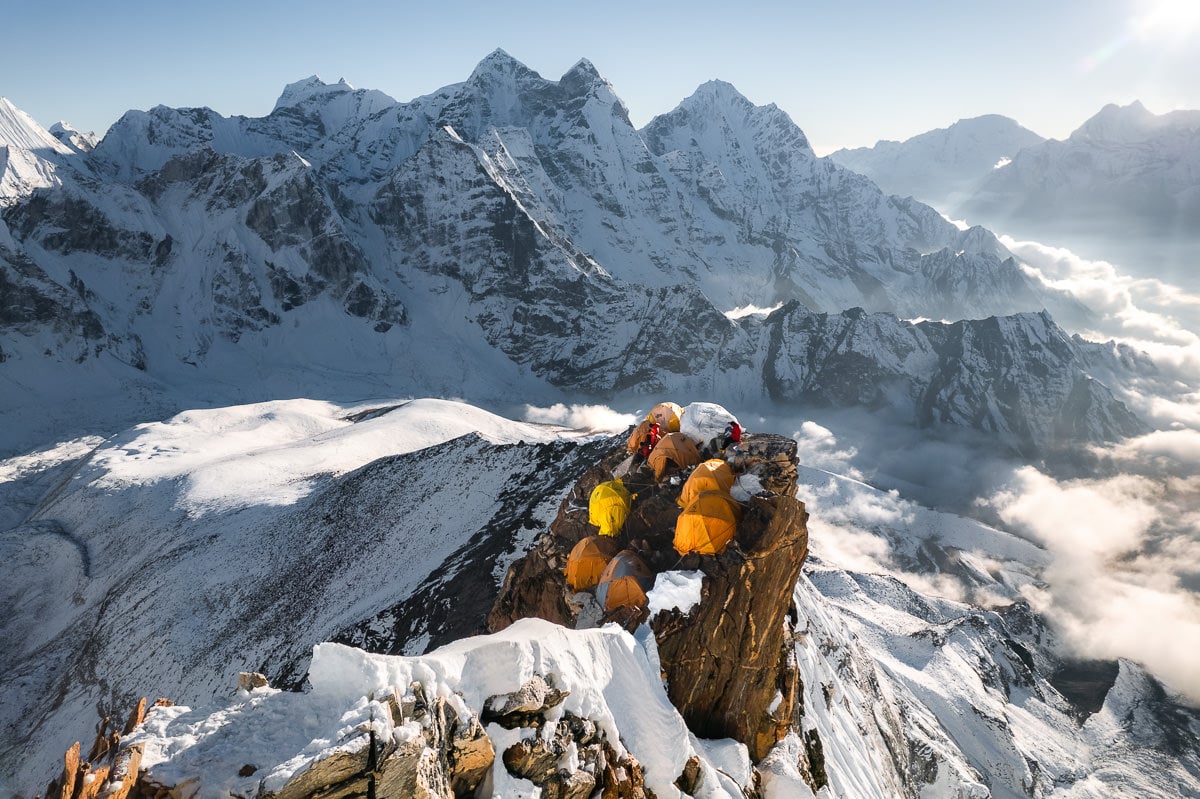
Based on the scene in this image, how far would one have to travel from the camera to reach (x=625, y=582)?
21469mm

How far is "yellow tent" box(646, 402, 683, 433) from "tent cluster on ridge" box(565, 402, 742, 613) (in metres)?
0.05

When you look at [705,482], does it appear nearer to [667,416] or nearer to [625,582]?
[625,582]

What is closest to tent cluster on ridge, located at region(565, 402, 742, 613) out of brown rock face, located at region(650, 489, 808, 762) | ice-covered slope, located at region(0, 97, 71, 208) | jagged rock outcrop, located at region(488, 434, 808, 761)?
jagged rock outcrop, located at region(488, 434, 808, 761)

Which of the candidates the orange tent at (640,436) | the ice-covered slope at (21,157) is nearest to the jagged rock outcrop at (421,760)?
the orange tent at (640,436)

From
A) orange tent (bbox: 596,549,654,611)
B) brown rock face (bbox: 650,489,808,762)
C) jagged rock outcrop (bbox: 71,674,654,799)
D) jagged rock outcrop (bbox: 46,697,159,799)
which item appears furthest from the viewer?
orange tent (bbox: 596,549,654,611)

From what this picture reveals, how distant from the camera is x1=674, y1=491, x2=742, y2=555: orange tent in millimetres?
21703

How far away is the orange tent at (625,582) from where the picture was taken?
21.2 m

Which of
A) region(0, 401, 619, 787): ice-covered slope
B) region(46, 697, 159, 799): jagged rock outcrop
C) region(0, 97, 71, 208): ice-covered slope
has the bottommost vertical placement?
region(0, 401, 619, 787): ice-covered slope

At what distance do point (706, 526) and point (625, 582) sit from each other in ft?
11.6

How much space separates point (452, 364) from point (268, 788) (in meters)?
184

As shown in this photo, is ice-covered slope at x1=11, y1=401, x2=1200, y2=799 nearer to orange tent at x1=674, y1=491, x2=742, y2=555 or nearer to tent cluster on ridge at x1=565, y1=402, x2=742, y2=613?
tent cluster on ridge at x1=565, y1=402, x2=742, y2=613

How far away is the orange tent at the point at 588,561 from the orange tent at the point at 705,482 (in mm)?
3521

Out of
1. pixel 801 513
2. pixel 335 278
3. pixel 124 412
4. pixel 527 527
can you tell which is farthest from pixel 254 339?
pixel 801 513

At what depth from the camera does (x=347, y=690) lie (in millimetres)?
10539
